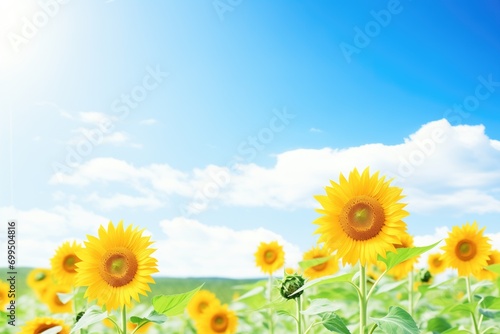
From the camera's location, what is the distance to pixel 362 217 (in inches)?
100

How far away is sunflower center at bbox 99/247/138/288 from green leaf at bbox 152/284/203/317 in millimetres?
187

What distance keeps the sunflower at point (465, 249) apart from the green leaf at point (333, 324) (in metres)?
1.92

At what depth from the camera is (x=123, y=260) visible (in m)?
2.66

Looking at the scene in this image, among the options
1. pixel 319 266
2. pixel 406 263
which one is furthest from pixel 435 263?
pixel 319 266

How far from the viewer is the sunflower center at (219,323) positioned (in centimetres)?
487

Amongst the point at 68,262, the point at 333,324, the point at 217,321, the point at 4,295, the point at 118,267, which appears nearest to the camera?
the point at 333,324

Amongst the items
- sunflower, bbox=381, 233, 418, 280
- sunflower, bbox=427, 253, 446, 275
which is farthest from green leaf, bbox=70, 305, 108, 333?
sunflower, bbox=427, 253, 446, 275

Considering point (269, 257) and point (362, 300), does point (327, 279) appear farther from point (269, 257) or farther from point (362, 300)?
point (269, 257)

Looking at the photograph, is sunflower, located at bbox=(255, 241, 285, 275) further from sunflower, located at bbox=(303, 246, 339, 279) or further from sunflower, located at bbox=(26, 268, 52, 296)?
sunflower, located at bbox=(26, 268, 52, 296)

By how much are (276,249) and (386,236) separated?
10.4 feet

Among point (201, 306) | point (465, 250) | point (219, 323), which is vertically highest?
point (465, 250)

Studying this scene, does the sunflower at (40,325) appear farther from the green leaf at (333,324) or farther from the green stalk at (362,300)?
the green stalk at (362,300)

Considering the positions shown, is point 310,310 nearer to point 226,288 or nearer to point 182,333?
point 182,333

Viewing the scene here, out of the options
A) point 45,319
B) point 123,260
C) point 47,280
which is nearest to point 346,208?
point 123,260
